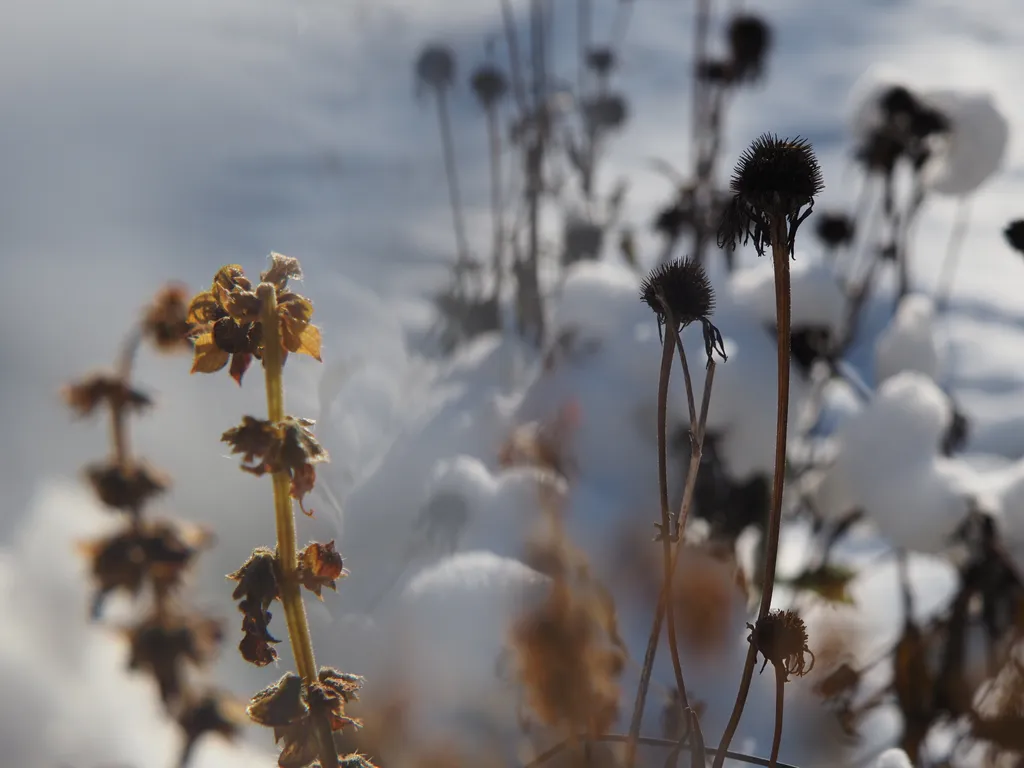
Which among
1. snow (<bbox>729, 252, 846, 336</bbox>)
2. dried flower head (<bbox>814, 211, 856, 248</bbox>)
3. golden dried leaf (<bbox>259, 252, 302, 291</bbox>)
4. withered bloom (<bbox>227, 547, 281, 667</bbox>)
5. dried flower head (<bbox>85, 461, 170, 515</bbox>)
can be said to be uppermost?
dried flower head (<bbox>814, 211, 856, 248</bbox>)

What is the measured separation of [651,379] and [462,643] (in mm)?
249

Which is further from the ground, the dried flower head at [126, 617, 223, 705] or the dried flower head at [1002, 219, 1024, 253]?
the dried flower head at [1002, 219, 1024, 253]

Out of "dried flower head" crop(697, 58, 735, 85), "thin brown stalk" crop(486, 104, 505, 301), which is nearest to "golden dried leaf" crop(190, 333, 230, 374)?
"dried flower head" crop(697, 58, 735, 85)

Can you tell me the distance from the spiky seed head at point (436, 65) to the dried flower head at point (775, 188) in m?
0.92

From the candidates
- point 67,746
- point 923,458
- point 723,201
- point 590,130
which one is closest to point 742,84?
point 723,201

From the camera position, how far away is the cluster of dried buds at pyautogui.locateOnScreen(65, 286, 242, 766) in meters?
0.42

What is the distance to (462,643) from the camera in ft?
1.34

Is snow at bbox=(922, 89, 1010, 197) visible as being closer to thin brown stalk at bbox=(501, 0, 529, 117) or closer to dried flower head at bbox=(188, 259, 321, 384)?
thin brown stalk at bbox=(501, 0, 529, 117)

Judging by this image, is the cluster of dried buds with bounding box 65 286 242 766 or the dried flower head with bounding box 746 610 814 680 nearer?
the dried flower head with bounding box 746 610 814 680

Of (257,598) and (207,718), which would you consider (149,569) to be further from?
(257,598)

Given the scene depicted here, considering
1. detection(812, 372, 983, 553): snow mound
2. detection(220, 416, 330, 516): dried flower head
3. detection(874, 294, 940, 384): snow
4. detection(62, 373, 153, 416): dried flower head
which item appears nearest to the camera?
detection(220, 416, 330, 516): dried flower head

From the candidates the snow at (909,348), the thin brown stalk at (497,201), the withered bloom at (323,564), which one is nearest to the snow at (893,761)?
the withered bloom at (323,564)

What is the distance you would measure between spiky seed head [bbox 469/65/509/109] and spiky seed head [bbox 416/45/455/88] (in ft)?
0.10

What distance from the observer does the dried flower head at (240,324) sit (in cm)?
19
